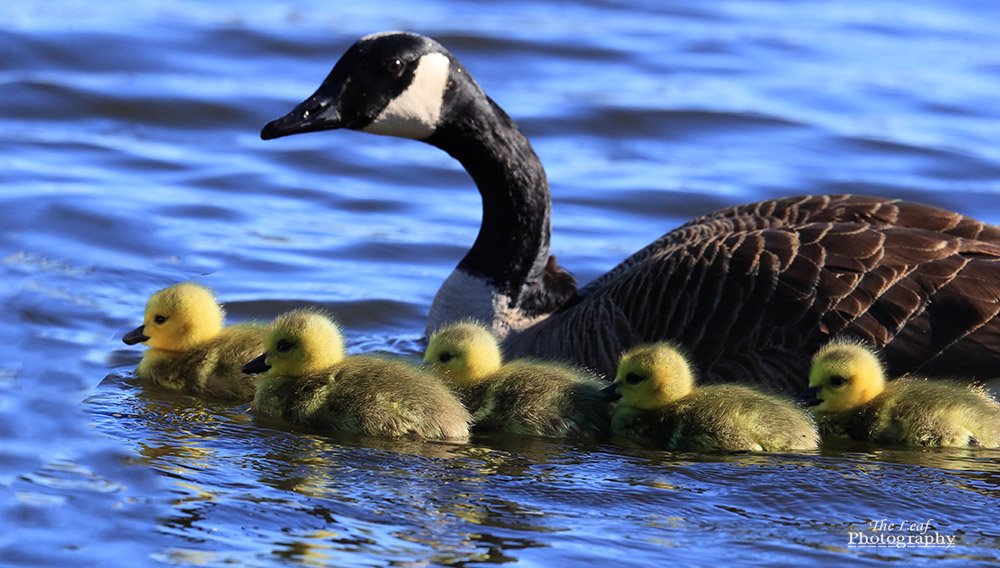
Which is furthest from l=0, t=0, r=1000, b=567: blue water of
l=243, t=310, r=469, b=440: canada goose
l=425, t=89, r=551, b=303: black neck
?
l=425, t=89, r=551, b=303: black neck

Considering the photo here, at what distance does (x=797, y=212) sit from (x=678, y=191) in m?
3.95

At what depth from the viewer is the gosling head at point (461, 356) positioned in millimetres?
6340

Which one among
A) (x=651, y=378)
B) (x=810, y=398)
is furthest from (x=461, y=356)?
(x=810, y=398)

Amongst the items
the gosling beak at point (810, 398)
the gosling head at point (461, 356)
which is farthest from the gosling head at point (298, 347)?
the gosling beak at point (810, 398)

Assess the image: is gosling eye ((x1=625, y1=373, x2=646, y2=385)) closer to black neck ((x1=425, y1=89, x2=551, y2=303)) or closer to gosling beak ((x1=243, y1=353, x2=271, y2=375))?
gosling beak ((x1=243, y1=353, x2=271, y2=375))

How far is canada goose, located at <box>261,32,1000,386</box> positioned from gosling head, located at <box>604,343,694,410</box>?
72 centimetres

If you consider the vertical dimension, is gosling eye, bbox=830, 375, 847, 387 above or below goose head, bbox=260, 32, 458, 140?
below

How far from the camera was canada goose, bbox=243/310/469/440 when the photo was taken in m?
6.04

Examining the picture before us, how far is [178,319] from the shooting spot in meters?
6.76

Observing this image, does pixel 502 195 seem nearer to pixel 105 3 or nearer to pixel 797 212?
pixel 797 212

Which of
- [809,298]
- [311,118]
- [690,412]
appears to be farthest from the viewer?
[311,118]

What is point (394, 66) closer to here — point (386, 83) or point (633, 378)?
point (386, 83)

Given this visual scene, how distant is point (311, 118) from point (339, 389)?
1.84 metres

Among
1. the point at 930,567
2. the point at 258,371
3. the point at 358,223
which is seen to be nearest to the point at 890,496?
the point at 930,567
